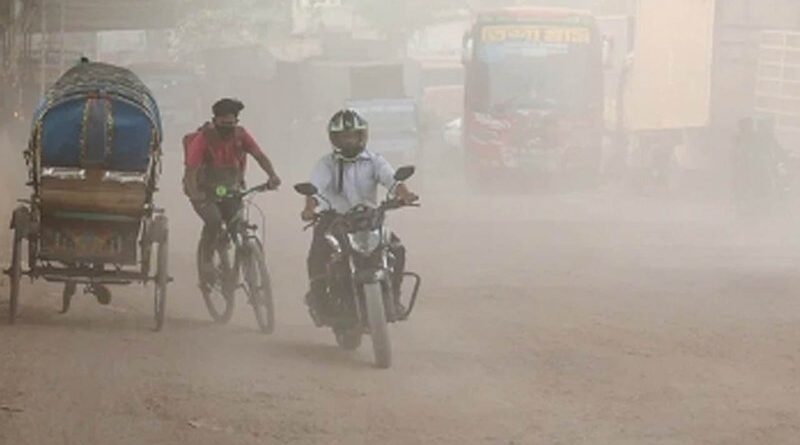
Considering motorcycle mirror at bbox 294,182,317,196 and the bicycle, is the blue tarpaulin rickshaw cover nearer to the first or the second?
the bicycle

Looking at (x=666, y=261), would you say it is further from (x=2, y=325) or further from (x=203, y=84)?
(x=203, y=84)

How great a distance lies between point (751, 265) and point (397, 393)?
32.4ft

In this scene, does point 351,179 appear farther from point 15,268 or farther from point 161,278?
point 15,268

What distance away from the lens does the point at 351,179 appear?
11.1 metres

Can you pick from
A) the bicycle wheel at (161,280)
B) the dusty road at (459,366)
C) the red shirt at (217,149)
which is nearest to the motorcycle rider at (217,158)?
the red shirt at (217,149)

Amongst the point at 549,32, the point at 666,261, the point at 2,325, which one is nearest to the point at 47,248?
the point at 2,325

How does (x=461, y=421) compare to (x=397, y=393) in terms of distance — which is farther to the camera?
(x=397, y=393)

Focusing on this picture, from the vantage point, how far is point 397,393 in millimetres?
9562

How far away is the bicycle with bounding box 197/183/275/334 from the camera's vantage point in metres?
12.1

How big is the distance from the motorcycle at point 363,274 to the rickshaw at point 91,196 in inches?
64.0

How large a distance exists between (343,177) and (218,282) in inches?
76.9

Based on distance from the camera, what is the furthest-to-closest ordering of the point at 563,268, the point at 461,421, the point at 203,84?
the point at 203,84 < the point at 563,268 < the point at 461,421

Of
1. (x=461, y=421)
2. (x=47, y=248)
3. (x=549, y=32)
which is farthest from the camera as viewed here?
(x=549, y=32)

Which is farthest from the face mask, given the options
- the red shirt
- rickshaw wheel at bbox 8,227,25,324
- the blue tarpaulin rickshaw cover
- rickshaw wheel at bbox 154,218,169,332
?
rickshaw wheel at bbox 8,227,25,324
